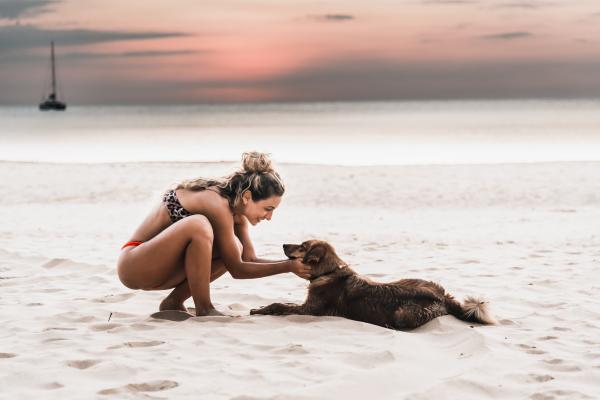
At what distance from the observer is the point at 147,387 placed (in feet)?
11.4

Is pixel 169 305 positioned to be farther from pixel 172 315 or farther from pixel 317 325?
pixel 317 325

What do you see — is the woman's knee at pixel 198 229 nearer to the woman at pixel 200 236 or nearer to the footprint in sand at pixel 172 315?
the woman at pixel 200 236

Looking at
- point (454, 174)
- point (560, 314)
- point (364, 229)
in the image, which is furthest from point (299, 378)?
point (454, 174)

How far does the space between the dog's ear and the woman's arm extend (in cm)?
5

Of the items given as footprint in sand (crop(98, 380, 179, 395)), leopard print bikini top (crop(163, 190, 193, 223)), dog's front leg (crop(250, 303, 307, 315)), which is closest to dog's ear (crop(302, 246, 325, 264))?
dog's front leg (crop(250, 303, 307, 315))

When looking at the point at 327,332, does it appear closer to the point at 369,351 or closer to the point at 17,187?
the point at 369,351

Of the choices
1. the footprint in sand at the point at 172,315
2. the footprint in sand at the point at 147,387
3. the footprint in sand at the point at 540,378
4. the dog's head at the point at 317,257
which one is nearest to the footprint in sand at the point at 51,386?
the footprint in sand at the point at 147,387

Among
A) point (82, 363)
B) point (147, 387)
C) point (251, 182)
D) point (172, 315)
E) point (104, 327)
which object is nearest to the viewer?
point (147, 387)

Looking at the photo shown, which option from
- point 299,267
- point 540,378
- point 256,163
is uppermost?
point 256,163

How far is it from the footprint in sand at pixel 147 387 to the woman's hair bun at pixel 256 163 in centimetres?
178

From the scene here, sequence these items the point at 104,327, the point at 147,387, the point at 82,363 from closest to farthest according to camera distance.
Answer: the point at 147,387, the point at 82,363, the point at 104,327

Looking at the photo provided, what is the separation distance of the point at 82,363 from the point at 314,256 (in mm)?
1653

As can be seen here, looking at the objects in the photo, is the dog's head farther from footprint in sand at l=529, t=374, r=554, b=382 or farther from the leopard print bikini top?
footprint in sand at l=529, t=374, r=554, b=382

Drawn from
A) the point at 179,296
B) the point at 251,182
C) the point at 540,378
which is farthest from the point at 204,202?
the point at 540,378
